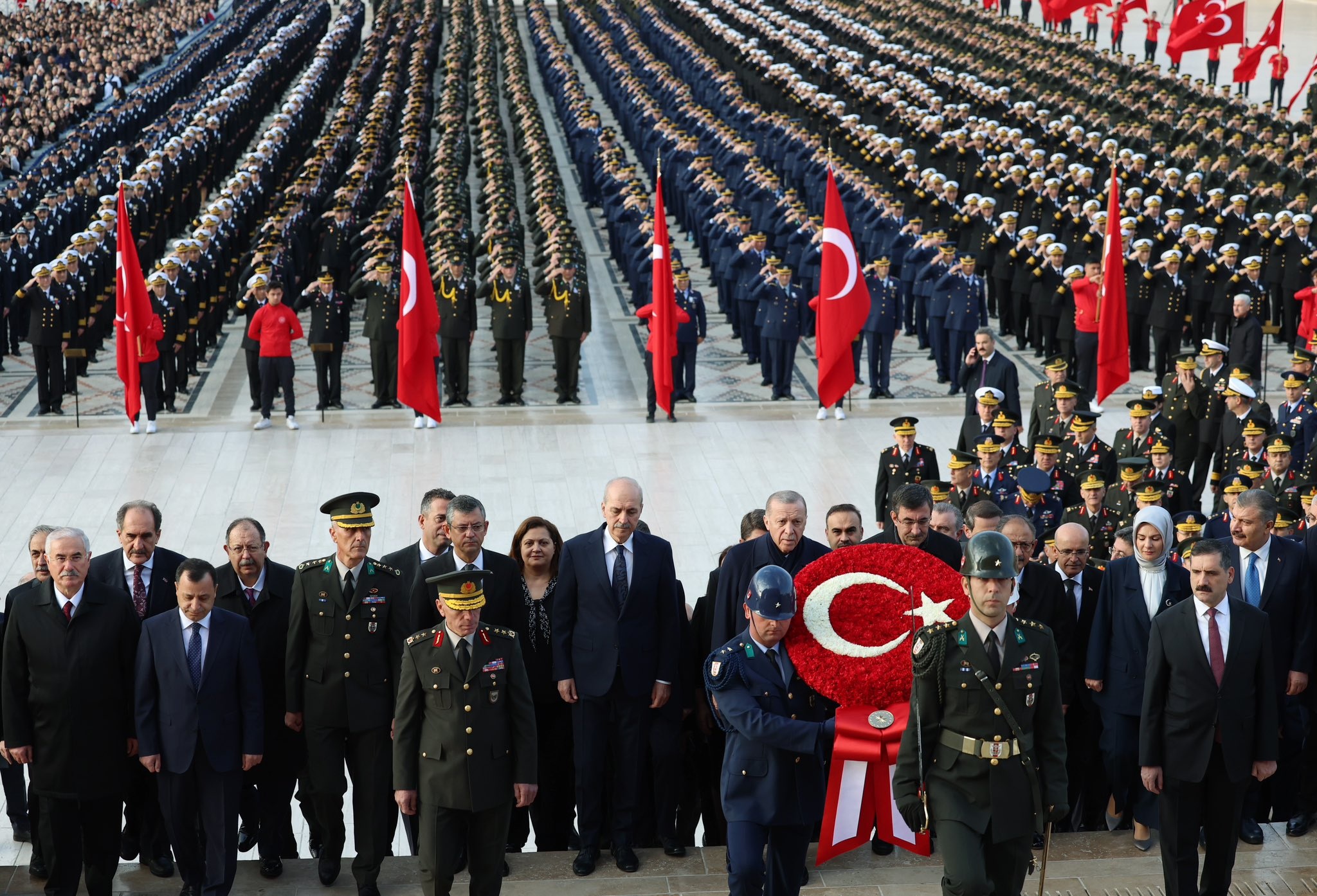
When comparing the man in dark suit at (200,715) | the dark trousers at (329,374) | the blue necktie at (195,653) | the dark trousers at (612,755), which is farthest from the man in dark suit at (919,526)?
the dark trousers at (329,374)

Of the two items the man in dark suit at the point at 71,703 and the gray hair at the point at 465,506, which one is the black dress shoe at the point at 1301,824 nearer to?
the gray hair at the point at 465,506

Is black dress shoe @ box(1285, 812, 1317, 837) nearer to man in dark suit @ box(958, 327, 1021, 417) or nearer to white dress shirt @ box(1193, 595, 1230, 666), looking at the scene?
white dress shirt @ box(1193, 595, 1230, 666)

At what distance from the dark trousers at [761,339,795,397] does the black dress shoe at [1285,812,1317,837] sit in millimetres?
10383

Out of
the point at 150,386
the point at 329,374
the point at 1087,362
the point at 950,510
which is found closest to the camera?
the point at 950,510

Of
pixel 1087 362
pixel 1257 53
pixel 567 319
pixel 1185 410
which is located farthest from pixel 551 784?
pixel 1257 53

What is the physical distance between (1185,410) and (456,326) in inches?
279

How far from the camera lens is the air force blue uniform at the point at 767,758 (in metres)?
5.59

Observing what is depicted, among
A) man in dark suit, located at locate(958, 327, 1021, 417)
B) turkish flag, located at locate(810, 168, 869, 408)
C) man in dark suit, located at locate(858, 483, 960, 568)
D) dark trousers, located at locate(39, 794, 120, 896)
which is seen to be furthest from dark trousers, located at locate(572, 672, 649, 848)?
man in dark suit, located at locate(958, 327, 1021, 417)

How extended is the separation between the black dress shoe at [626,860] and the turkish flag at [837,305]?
6.15 m

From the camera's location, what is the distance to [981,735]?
5246 millimetres

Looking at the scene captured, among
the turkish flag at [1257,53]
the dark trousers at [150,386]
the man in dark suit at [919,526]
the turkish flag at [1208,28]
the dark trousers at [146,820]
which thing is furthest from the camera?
the turkish flag at [1257,53]

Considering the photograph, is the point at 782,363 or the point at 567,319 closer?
the point at 567,319

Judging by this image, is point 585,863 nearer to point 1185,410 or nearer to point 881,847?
point 881,847

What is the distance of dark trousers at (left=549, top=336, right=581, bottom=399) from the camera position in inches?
665
